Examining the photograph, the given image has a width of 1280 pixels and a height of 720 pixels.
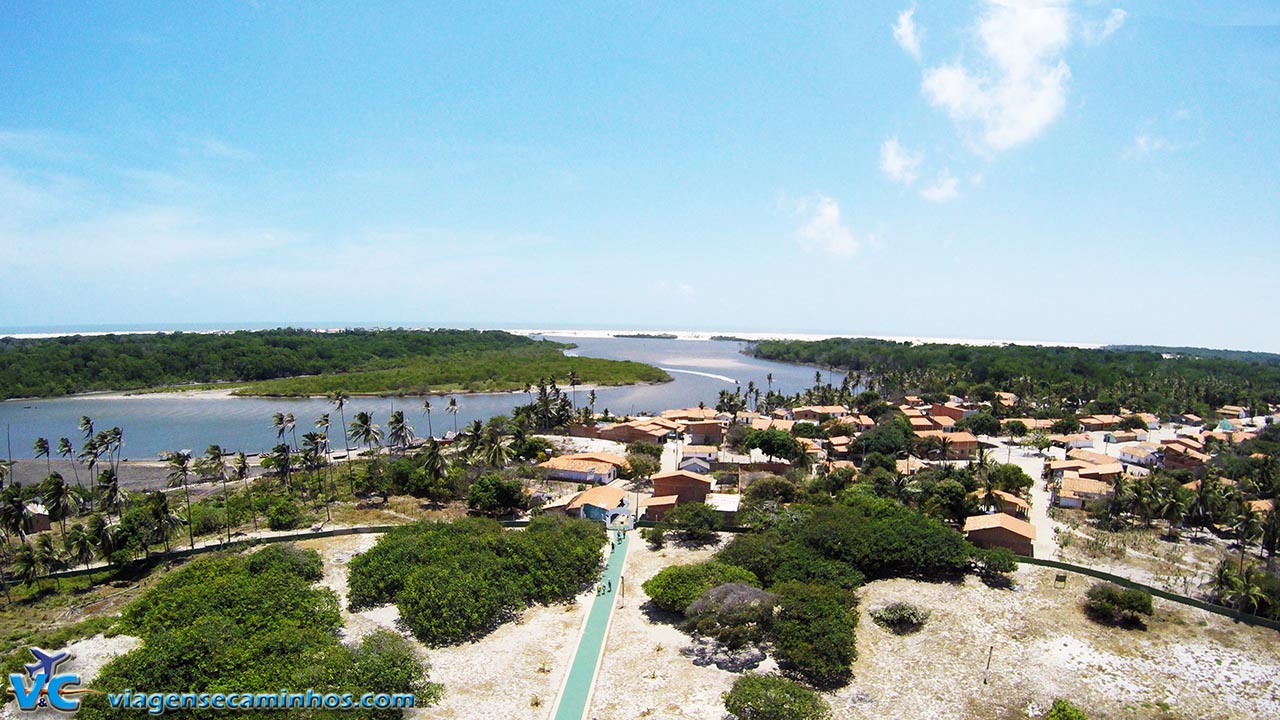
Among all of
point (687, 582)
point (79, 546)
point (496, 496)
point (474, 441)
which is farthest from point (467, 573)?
point (474, 441)

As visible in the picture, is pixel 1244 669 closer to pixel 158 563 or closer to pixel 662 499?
pixel 662 499

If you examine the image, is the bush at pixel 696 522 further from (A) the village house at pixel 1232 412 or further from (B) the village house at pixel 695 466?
(A) the village house at pixel 1232 412

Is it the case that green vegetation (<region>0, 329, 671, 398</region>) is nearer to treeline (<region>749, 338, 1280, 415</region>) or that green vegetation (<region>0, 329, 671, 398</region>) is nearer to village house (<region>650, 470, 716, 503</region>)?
treeline (<region>749, 338, 1280, 415</region>)

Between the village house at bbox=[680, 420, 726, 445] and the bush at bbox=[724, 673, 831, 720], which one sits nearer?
the bush at bbox=[724, 673, 831, 720]

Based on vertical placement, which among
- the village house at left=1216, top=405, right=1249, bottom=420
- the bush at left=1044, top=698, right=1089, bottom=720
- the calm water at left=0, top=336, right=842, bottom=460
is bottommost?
the calm water at left=0, top=336, right=842, bottom=460

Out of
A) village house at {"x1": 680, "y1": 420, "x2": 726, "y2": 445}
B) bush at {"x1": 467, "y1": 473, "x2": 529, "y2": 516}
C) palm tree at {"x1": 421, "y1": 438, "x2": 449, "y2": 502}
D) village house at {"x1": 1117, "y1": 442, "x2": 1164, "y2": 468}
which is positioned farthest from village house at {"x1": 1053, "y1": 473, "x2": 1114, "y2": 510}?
palm tree at {"x1": 421, "y1": 438, "x2": 449, "y2": 502}

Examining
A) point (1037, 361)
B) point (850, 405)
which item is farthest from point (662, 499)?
point (1037, 361)

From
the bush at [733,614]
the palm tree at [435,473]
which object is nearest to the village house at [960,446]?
the bush at [733,614]

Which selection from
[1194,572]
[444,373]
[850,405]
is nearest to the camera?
[1194,572]
